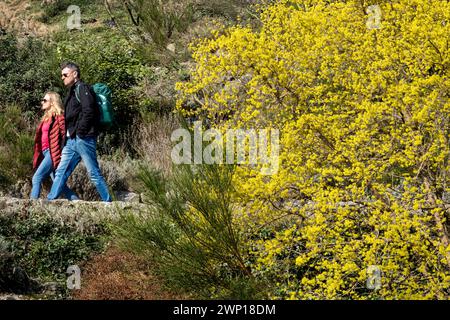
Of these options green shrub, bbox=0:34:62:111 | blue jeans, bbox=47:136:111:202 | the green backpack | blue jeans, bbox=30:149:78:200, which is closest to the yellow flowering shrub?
the green backpack

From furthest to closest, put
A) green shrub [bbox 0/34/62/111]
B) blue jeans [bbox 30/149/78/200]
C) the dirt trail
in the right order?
the dirt trail < green shrub [bbox 0/34/62/111] < blue jeans [bbox 30/149/78/200]

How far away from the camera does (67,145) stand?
7.61 metres

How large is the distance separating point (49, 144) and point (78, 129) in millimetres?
673

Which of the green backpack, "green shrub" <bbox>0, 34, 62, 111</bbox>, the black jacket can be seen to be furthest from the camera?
"green shrub" <bbox>0, 34, 62, 111</bbox>

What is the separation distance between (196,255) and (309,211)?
115cm

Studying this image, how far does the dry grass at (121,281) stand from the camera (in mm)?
6227

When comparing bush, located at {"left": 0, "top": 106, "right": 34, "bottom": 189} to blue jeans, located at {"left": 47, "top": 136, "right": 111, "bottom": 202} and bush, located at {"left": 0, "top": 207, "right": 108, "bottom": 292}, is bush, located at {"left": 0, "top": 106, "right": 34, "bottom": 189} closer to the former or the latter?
blue jeans, located at {"left": 47, "top": 136, "right": 111, "bottom": 202}

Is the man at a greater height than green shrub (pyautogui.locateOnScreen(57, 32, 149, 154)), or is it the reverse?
green shrub (pyautogui.locateOnScreen(57, 32, 149, 154))

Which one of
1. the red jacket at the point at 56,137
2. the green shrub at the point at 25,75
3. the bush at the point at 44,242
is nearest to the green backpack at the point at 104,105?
the red jacket at the point at 56,137

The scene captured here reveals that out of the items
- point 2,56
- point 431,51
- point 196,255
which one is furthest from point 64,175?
point 2,56

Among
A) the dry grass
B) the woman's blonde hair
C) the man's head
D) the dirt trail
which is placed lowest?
the dry grass

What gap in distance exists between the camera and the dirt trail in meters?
14.6

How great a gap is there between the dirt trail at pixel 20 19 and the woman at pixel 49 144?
20.5 ft

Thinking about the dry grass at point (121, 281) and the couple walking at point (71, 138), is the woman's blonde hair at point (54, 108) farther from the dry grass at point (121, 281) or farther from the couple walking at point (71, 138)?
the dry grass at point (121, 281)
